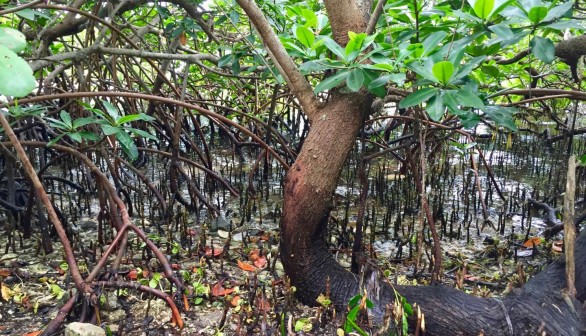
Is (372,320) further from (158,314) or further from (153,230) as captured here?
(153,230)

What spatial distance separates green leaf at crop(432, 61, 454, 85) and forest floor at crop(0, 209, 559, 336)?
2.51ft

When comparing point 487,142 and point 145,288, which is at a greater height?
point 487,142

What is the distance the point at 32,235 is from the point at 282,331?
148 centimetres

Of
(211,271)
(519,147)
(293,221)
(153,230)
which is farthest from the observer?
(519,147)

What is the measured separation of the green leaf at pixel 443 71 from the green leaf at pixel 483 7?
16 cm

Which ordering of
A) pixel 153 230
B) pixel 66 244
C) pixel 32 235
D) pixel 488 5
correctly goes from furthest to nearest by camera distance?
pixel 153 230 → pixel 32 235 → pixel 66 244 → pixel 488 5

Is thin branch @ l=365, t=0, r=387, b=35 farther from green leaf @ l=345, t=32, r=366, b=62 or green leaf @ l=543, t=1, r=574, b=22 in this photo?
green leaf @ l=543, t=1, r=574, b=22

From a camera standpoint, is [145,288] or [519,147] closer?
[145,288]

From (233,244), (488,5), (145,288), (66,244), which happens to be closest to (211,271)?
(233,244)

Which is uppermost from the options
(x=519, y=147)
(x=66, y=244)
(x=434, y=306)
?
(x=519, y=147)

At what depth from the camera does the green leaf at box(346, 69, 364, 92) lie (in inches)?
49.1

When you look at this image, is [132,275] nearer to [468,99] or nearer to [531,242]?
[468,99]

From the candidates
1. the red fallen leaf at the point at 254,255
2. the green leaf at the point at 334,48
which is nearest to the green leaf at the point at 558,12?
the green leaf at the point at 334,48

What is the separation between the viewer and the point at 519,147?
18.0 feet
